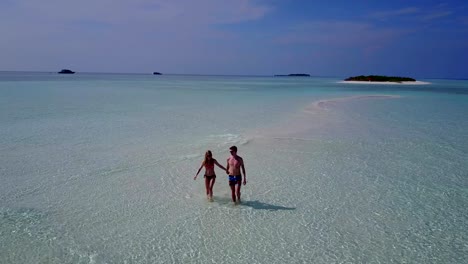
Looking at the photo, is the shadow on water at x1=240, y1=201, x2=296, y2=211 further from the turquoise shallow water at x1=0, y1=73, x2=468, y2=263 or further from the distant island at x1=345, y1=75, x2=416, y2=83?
the distant island at x1=345, y1=75, x2=416, y2=83

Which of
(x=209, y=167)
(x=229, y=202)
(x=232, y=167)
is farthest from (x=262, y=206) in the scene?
(x=209, y=167)

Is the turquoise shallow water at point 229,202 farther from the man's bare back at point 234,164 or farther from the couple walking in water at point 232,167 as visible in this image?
the man's bare back at point 234,164

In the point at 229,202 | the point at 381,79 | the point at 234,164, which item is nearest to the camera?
the point at 234,164

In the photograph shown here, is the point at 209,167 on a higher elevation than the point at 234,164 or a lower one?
lower

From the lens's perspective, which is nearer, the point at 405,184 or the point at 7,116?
the point at 405,184

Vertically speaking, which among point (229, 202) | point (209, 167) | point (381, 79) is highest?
point (381, 79)

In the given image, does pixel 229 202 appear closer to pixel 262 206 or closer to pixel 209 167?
pixel 262 206

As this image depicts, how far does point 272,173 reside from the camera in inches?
443

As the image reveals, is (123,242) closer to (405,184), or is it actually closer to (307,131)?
(405,184)

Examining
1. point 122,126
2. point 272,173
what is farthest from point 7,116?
point 272,173

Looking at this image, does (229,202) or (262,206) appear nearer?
(262,206)

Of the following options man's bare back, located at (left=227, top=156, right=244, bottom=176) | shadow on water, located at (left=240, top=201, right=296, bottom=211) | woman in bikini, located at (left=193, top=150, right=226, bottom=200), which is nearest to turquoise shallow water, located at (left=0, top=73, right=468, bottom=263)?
shadow on water, located at (left=240, top=201, right=296, bottom=211)

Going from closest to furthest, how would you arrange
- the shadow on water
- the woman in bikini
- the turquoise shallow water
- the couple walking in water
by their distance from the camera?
the turquoise shallow water, the couple walking in water, the woman in bikini, the shadow on water

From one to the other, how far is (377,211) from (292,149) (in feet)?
20.1
